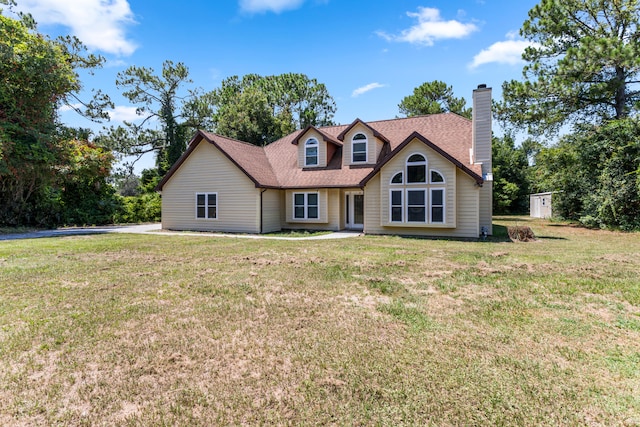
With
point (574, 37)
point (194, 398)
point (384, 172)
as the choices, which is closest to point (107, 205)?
point (384, 172)

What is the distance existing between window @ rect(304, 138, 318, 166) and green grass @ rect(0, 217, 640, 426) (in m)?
11.3

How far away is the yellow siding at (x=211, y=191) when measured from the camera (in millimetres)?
17031

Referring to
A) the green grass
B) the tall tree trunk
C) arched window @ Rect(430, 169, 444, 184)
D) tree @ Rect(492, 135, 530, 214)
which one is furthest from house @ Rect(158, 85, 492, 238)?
tree @ Rect(492, 135, 530, 214)

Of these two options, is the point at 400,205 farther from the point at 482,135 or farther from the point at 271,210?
the point at 271,210

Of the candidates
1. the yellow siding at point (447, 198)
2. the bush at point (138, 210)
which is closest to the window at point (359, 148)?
the yellow siding at point (447, 198)

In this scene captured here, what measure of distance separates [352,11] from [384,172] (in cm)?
701

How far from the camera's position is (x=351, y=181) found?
1652 cm

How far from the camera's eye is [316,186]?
16828 millimetres

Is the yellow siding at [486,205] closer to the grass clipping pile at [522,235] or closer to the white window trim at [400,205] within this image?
the grass clipping pile at [522,235]

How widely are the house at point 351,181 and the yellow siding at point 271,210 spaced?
2.1 inches

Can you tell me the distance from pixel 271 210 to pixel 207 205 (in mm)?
3672

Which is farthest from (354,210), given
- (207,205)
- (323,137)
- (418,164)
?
(207,205)

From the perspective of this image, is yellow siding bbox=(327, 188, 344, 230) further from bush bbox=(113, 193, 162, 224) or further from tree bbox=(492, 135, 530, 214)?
tree bbox=(492, 135, 530, 214)

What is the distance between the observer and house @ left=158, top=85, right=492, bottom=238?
1415cm
